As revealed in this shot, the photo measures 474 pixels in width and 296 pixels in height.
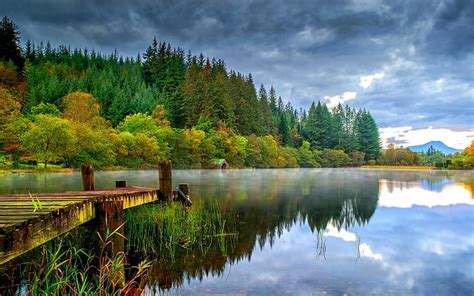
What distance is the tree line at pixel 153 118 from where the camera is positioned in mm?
51656

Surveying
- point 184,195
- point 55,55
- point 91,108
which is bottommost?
point 184,195

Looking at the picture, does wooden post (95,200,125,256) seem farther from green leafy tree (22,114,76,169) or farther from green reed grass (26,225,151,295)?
green leafy tree (22,114,76,169)

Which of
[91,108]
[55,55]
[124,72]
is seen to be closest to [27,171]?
[91,108]

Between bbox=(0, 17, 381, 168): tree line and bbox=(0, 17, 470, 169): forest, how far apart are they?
0.20 metres

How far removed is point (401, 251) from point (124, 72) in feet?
364

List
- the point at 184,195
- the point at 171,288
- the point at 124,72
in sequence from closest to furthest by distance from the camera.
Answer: the point at 171,288, the point at 184,195, the point at 124,72

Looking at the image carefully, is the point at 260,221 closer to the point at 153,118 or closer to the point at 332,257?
the point at 332,257

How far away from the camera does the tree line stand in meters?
51.7

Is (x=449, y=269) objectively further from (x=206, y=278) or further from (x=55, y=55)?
(x=55, y=55)

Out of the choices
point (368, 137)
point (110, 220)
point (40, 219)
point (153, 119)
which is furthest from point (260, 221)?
point (368, 137)

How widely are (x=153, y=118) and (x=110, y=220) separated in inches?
2811

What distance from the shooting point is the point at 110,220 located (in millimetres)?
7195

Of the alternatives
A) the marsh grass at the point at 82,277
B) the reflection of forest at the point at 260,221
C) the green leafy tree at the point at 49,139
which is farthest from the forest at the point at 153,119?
the marsh grass at the point at 82,277

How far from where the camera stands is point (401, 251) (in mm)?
10891
